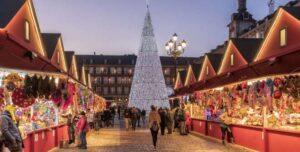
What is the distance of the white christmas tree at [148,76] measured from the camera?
1894 inches

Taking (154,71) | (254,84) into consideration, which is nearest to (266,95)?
(254,84)

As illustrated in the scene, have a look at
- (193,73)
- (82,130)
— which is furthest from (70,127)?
(193,73)

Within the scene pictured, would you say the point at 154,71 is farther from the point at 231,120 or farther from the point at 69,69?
the point at 231,120

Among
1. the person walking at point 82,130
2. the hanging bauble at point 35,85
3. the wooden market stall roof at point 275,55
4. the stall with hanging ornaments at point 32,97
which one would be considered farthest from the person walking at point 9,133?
the person walking at point 82,130

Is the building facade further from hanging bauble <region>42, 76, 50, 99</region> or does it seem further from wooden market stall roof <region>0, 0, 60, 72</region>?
hanging bauble <region>42, 76, 50, 99</region>

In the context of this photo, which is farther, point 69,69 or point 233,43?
point 69,69

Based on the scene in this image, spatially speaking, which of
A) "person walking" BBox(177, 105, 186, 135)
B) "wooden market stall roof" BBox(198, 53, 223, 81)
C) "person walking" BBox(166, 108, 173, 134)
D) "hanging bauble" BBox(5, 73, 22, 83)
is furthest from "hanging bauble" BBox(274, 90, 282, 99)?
"wooden market stall roof" BBox(198, 53, 223, 81)

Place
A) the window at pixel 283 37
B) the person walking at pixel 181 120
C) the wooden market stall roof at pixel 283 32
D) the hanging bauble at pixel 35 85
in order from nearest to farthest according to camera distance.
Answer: the hanging bauble at pixel 35 85 → the wooden market stall roof at pixel 283 32 → the window at pixel 283 37 → the person walking at pixel 181 120

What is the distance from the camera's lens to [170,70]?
14000 cm

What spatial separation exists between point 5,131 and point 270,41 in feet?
54.0

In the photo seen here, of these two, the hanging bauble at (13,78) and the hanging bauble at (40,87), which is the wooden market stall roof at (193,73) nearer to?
the hanging bauble at (40,87)

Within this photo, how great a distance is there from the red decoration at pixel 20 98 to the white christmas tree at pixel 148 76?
3446cm

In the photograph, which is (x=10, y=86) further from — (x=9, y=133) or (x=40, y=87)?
(x=9, y=133)

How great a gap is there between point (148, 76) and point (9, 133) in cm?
3803
